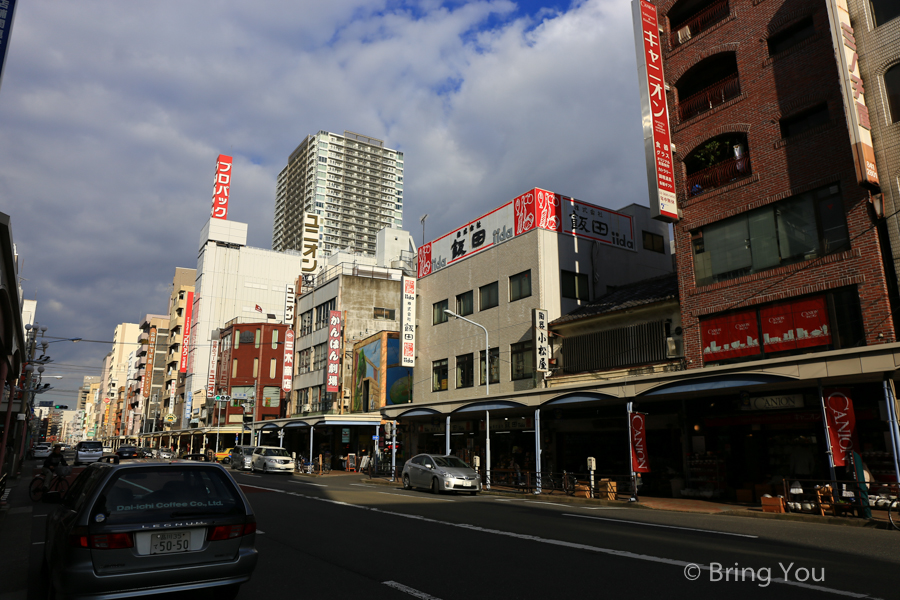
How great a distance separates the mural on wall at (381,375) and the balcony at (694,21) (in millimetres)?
24591

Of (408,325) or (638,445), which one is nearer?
(638,445)

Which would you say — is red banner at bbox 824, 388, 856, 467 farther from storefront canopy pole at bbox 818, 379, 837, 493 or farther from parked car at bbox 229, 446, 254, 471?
parked car at bbox 229, 446, 254, 471

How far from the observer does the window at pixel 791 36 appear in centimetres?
1922

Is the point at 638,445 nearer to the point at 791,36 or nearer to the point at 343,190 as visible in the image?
the point at 791,36

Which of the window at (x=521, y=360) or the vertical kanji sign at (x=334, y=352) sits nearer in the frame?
the window at (x=521, y=360)

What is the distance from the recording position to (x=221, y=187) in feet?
298

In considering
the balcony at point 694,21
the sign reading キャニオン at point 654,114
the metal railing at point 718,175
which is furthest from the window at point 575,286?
the balcony at point 694,21

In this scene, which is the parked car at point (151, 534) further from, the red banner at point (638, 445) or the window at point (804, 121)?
the window at point (804, 121)

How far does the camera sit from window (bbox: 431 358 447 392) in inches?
1345

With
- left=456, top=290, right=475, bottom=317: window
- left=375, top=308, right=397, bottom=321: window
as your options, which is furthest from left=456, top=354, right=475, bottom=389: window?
left=375, top=308, right=397, bottom=321: window

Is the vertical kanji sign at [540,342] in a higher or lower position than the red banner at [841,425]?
higher

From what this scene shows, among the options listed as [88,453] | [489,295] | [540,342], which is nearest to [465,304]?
[489,295]

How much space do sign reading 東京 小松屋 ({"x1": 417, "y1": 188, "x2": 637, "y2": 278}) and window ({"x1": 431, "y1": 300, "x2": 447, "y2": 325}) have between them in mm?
2203

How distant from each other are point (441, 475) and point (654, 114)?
15569 mm
